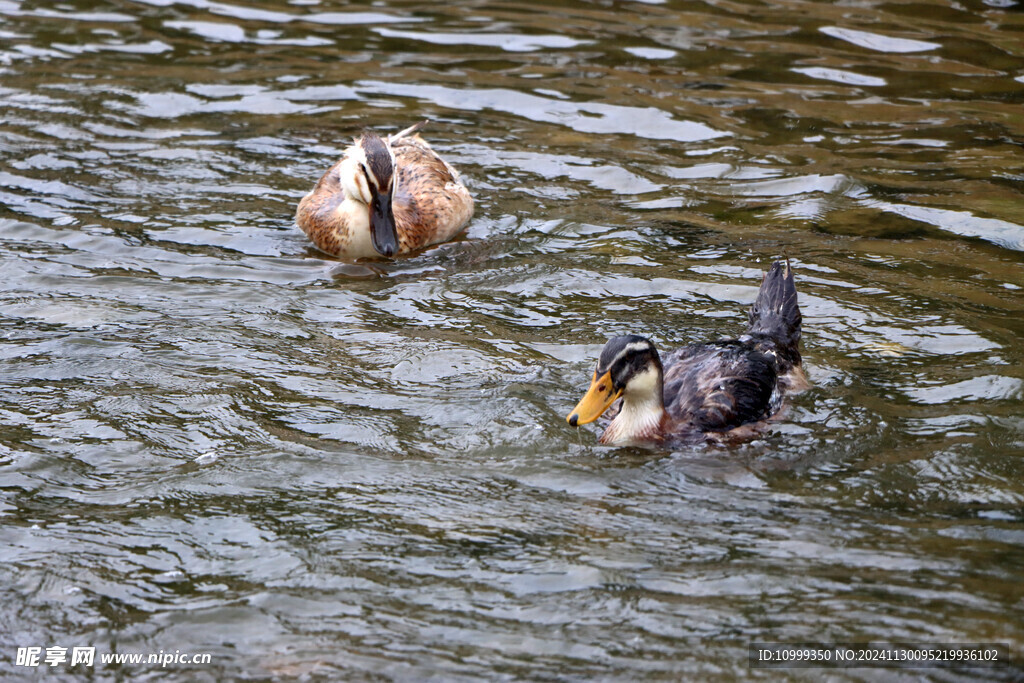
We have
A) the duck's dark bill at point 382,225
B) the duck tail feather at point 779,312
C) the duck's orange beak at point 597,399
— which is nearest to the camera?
the duck's orange beak at point 597,399

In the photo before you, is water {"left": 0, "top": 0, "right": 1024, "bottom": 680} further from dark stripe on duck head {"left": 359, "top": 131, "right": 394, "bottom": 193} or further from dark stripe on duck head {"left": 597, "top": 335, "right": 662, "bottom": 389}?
dark stripe on duck head {"left": 359, "top": 131, "right": 394, "bottom": 193}

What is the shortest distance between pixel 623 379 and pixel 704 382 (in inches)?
28.5

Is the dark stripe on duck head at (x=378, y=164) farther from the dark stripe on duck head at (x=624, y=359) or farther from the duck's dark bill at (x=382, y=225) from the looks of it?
the dark stripe on duck head at (x=624, y=359)

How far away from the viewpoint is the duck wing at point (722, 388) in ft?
22.9

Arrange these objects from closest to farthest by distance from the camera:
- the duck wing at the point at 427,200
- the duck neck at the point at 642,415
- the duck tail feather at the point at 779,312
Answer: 1. the duck neck at the point at 642,415
2. the duck tail feather at the point at 779,312
3. the duck wing at the point at 427,200

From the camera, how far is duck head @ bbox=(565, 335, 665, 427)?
6.60 metres

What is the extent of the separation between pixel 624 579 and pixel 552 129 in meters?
7.71

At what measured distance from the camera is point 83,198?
10.6 meters

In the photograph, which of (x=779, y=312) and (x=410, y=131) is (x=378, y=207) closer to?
(x=410, y=131)

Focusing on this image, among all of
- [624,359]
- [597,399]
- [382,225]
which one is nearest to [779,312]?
[624,359]

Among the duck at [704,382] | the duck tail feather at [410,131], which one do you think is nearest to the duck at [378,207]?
the duck tail feather at [410,131]

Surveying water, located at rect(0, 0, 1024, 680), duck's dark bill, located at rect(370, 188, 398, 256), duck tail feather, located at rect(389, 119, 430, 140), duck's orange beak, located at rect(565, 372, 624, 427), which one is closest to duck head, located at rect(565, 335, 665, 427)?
duck's orange beak, located at rect(565, 372, 624, 427)

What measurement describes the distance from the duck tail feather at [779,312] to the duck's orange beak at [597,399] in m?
1.32

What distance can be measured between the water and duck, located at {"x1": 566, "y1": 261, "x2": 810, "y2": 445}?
23cm
